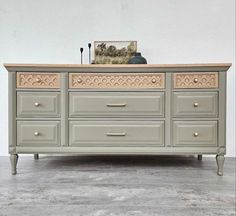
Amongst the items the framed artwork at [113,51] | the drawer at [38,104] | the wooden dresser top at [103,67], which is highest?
the framed artwork at [113,51]

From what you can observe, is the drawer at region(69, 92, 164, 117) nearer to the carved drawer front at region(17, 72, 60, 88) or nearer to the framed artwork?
the carved drawer front at region(17, 72, 60, 88)

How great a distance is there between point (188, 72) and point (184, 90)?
12 cm

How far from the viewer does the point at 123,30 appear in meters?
2.40

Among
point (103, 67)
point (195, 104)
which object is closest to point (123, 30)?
point (103, 67)

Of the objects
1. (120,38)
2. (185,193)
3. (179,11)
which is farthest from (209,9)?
(185,193)

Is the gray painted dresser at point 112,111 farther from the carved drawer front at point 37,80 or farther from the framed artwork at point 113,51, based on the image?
the framed artwork at point 113,51

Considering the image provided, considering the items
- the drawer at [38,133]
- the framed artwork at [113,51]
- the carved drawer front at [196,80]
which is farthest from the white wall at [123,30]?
the drawer at [38,133]

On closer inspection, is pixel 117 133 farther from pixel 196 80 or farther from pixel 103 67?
pixel 196 80

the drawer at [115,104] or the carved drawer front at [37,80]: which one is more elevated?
the carved drawer front at [37,80]

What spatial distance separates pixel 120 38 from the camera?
94.6 inches

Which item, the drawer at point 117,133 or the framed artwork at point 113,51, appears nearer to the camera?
the drawer at point 117,133

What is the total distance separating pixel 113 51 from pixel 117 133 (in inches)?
33.1

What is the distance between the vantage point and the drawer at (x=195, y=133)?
1.83m

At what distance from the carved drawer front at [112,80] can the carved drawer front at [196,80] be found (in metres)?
0.17
